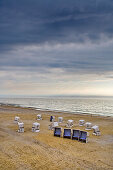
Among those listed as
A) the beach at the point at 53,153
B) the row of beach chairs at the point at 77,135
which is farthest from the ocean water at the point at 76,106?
the beach at the point at 53,153

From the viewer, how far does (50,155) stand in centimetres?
1060

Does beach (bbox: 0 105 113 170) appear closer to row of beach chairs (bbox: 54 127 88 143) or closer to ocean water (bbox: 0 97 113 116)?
row of beach chairs (bbox: 54 127 88 143)

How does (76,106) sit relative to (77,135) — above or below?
below

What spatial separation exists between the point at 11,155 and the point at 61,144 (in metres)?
3.70

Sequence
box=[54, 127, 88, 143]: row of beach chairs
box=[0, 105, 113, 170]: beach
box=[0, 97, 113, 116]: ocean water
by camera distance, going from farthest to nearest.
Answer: box=[0, 97, 113, 116]: ocean water → box=[54, 127, 88, 143]: row of beach chairs → box=[0, 105, 113, 170]: beach

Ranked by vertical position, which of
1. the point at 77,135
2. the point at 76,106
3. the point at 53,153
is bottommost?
the point at 76,106

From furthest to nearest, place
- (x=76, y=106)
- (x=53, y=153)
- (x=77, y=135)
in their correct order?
1. (x=76, y=106)
2. (x=77, y=135)
3. (x=53, y=153)

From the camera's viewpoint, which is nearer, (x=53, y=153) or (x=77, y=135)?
(x=53, y=153)

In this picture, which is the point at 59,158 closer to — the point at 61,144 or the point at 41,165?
the point at 41,165

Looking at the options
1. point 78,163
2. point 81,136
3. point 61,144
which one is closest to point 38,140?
point 61,144

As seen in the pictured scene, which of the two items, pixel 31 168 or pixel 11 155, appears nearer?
pixel 31 168

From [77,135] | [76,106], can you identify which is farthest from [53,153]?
[76,106]

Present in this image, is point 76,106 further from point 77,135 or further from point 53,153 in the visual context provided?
point 53,153

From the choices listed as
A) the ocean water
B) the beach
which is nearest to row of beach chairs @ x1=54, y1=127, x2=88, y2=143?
the beach
